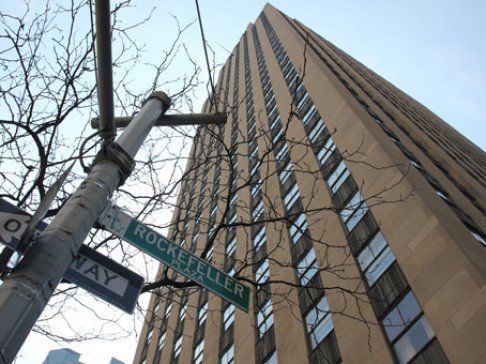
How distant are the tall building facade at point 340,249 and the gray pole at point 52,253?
248 cm

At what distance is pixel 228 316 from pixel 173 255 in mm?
20789

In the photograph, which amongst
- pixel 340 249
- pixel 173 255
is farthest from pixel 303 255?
pixel 173 255

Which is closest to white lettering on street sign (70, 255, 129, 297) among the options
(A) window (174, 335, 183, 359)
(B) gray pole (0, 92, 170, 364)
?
(B) gray pole (0, 92, 170, 364)

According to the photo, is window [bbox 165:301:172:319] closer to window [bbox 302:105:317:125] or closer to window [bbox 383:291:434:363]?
window [bbox 302:105:317:125]

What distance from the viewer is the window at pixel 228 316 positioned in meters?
23.4

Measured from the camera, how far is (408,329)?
12.2 m

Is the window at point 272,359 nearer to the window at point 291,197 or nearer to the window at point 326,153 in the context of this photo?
the window at point 291,197

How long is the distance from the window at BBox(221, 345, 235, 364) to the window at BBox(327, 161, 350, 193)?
8543mm

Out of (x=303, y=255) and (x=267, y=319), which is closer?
(x=267, y=319)

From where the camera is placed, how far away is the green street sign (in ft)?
12.8

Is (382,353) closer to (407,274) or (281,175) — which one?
(407,274)

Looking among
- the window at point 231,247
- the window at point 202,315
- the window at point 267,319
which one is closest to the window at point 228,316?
the window at point 202,315

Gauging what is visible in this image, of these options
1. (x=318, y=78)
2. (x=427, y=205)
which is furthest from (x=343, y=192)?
(x=318, y=78)

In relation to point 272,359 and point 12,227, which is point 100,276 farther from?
point 272,359
